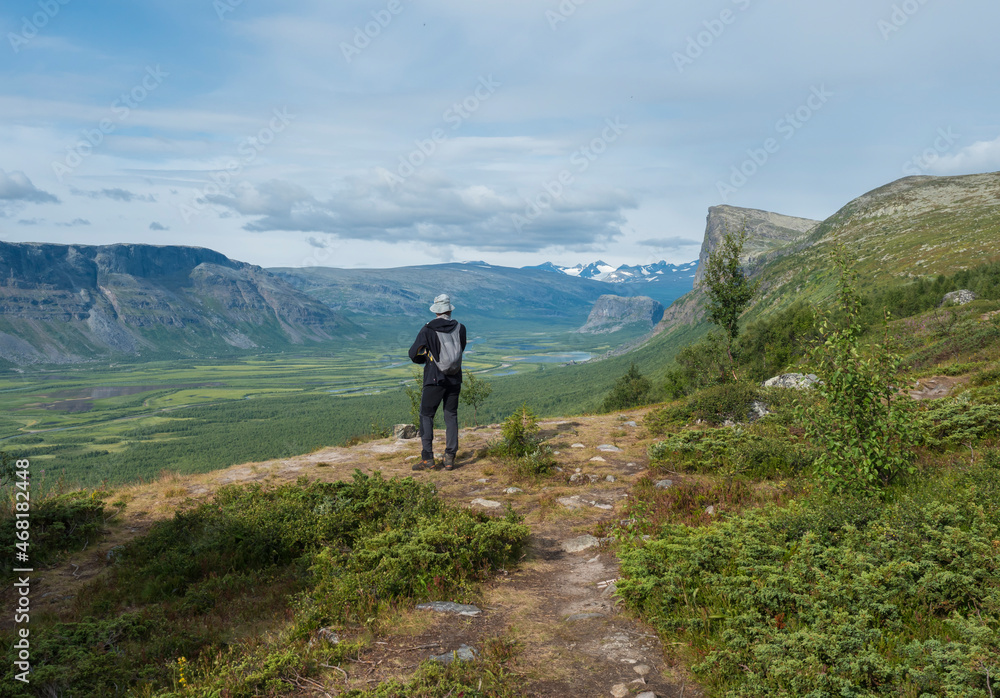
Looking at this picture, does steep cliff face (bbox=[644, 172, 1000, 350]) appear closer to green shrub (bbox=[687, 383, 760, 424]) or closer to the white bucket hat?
green shrub (bbox=[687, 383, 760, 424])

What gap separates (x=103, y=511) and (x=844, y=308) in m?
13.7

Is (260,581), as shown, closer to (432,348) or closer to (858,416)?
(432,348)

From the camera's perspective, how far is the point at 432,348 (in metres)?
11.5

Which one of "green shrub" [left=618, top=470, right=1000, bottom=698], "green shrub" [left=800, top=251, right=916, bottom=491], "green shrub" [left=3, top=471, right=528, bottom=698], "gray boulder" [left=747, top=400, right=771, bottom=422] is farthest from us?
"gray boulder" [left=747, top=400, right=771, bottom=422]

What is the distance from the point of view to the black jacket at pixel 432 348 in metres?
11.4

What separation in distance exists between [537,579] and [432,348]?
6113 millimetres

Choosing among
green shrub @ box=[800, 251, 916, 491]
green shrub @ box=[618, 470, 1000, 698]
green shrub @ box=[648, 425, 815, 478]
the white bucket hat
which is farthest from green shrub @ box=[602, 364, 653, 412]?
green shrub @ box=[618, 470, 1000, 698]

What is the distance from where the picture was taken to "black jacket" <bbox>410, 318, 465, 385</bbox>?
11.4m

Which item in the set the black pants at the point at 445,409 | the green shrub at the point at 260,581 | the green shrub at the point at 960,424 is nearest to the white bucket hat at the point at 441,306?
the black pants at the point at 445,409

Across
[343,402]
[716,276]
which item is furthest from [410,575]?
[343,402]

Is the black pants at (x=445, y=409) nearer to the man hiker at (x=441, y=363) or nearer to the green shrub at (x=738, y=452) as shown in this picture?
the man hiker at (x=441, y=363)

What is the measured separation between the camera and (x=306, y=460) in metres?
13.9

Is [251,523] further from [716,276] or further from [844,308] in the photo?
[716,276]

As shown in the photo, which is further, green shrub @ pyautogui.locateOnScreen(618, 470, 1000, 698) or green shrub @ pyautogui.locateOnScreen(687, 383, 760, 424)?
green shrub @ pyautogui.locateOnScreen(687, 383, 760, 424)
